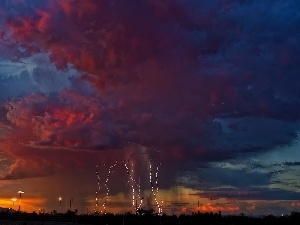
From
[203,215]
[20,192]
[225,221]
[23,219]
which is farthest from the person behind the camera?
[20,192]

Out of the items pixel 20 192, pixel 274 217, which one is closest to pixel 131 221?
pixel 274 217

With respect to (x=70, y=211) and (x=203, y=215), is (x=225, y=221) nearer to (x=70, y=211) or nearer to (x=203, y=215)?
(x=203, y=215)

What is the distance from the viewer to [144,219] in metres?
110

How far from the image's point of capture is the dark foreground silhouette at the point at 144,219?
331 feet

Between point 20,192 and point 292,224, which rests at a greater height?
point 20,192

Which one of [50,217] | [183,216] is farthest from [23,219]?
[183,216]

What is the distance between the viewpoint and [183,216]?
412ft

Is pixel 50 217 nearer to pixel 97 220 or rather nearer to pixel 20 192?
pixel 97 220

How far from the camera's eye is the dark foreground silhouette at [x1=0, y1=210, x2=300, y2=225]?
10100 centimetres

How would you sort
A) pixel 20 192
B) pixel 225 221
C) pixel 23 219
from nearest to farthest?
pixel 23 219, pixel 225 221, pixel 20 192

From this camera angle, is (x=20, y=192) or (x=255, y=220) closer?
(x=255, y=220)

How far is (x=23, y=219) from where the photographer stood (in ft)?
328

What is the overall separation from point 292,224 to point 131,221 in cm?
3750

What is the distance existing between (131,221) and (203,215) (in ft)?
79.9
